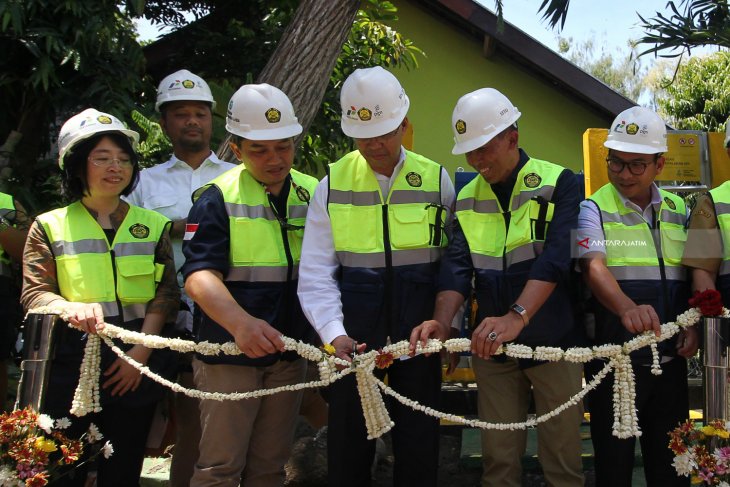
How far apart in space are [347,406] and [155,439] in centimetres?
115

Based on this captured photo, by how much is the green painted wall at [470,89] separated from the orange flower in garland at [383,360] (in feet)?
26.4

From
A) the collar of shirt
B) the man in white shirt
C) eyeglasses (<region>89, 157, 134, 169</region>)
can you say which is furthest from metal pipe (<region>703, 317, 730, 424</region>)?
eyeglasses (<region>89, 157, 134, 169</region>)

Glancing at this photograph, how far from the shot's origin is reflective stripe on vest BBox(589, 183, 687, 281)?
4.04m

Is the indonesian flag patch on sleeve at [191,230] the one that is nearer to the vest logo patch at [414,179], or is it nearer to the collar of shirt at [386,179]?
the collar of shirt at [386,179]

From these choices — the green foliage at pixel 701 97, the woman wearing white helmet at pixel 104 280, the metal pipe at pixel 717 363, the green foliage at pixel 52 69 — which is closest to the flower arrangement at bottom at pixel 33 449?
the woman wearing white helmet at pixel 104 280

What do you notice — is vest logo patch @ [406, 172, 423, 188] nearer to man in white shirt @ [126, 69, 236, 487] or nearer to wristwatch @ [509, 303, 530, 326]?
wristwatch @ [509, 303, 530, 326]

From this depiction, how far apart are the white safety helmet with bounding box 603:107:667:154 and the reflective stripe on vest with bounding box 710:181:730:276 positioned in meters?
0.35

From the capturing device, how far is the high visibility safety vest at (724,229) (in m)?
4.05

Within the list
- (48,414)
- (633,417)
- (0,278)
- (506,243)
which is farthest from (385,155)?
(0,278)

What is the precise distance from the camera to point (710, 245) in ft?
13.3

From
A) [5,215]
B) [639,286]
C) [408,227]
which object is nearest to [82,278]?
[5,215]

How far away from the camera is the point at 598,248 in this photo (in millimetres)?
4023

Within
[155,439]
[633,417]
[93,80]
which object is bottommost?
[155,439]

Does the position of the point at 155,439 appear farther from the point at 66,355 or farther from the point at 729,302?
the point at 729,302
